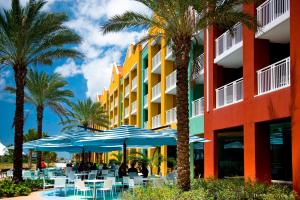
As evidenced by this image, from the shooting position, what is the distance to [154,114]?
4212cm

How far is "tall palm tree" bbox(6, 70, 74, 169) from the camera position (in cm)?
4212

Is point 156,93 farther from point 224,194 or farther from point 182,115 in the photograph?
point 224,194

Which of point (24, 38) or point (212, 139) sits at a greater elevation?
point (24, 38)

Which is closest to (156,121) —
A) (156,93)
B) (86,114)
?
(156,93)

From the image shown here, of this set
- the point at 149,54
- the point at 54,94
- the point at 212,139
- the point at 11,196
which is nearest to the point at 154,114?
the point at 149,54

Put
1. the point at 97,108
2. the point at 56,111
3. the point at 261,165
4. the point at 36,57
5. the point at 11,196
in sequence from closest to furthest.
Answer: the point at 261,165
the point at 11,196
the point at 36,57
the point at 56,111
the point at 97,108

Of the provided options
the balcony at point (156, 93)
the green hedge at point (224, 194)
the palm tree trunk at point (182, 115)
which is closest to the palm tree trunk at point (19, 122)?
the green hedge at point (224, 194)

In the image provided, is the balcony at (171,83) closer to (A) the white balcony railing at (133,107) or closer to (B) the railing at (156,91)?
(B) the railing at (156,91)

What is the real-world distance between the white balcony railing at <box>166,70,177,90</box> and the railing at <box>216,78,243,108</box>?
29.6 feet

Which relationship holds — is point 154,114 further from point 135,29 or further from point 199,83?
point 135,29

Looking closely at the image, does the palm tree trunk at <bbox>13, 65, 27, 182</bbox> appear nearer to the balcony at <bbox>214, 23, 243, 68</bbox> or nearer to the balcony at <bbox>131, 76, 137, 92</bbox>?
the balcony at <bbox>214, 23, 243, 68</bbox>

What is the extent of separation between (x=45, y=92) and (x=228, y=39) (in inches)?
921

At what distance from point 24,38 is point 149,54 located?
19.1 meters

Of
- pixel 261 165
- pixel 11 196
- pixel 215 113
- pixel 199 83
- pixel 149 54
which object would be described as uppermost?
pixel 149 54
